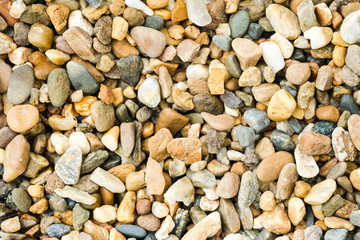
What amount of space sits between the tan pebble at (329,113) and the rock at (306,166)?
0.33 ft

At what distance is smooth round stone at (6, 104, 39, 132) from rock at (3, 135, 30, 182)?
3 centimetres

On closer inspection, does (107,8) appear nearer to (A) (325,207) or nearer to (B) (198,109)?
(B) (198,109)

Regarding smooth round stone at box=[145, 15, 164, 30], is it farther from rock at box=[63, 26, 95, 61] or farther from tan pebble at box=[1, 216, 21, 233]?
tan pebble at box=[1, 216, 21, 233]

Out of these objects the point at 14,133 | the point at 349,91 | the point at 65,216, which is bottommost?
the point at 65,216

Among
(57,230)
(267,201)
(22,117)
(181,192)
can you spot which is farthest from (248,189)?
(22,117)

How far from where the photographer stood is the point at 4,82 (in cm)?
109

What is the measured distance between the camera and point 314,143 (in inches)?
39.5

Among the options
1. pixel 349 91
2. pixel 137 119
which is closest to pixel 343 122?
pixel 349 91

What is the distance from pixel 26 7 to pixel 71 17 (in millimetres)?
112

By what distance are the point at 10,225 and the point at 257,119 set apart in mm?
651

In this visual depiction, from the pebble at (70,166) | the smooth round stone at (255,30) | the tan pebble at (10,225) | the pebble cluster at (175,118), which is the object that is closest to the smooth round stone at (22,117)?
the pebble cluster at (175,118)

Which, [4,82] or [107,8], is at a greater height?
[107,8]

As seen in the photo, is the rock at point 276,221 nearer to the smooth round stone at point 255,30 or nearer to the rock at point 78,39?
the smooth round stone at point 255,30

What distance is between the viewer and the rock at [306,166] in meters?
1.03
